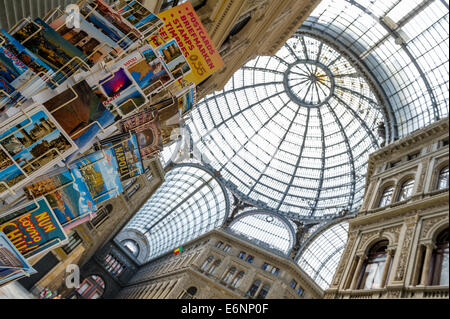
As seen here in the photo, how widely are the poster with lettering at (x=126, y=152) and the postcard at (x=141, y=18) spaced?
13.6 feet

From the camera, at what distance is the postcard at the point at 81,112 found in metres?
9.20

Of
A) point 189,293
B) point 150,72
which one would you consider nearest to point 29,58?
point 150,72

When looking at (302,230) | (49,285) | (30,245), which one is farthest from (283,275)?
(30,245)

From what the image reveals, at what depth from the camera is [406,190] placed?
59.1 ft

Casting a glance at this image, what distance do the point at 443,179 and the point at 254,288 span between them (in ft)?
106

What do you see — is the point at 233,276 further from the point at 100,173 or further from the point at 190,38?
the point at 190,38

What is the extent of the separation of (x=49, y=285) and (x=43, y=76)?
27914 millimetres

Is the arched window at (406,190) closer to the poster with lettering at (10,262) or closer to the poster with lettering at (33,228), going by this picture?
the poster with lettering at (33,228)

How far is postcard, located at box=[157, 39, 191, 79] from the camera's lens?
11.4 metres

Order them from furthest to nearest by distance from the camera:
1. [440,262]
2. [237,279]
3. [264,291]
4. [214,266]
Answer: [214,266]
[237,279]
[264,291]
[440,262]

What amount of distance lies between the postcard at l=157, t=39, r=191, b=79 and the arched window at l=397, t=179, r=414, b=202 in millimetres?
14525

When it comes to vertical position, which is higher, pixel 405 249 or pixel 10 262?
pixel 405 249
